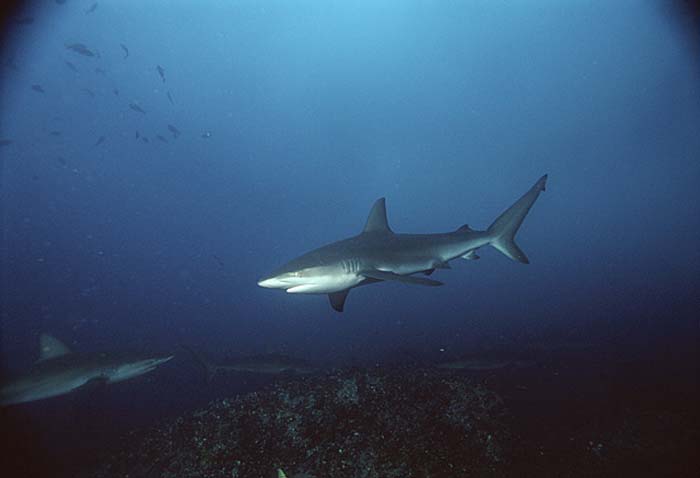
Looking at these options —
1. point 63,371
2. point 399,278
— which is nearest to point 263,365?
point 63,371

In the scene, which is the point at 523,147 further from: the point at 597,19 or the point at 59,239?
the point at 59,239

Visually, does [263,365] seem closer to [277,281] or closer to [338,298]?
[338,298]

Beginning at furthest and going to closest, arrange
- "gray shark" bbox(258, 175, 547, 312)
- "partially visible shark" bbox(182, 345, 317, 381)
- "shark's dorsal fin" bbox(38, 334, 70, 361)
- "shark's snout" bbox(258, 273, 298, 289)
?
"partially visible shark" bbox(182, 345, 317, 381)
"shark's dorsal fin" bbox(38, 334, 70, 361)
"gray shark" bbox(258, 175, 547, 312)
"shark's snout" bbox(258, 273, 298, 289)

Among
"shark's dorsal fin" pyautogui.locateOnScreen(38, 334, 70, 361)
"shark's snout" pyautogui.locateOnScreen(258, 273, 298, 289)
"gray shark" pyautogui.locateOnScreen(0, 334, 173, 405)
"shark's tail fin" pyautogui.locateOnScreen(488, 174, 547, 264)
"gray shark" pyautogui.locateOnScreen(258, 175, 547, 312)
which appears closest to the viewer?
"shark's snout" pyautogui.locateOnScreen(258, 273, 298, 289)

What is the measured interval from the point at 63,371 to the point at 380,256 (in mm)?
8126

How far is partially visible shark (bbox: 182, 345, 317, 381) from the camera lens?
384 inches

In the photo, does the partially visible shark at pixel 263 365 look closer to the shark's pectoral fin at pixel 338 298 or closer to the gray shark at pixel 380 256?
the shark's pectoral fin at pixel 338 298

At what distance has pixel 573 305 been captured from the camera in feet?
87.9

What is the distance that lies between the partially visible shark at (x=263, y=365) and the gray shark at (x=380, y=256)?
5014 millimetres

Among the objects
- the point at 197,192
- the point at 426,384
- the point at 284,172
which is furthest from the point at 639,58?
the point at 197,192

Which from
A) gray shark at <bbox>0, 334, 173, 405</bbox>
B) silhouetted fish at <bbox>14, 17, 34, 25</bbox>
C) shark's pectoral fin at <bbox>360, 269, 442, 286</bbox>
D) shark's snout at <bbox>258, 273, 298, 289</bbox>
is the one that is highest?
silhouetted fish at <bbox>14, 17, 34, 25</bbox>

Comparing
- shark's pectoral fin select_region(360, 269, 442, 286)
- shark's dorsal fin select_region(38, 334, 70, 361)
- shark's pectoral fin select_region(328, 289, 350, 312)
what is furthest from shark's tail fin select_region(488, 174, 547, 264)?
shark's dorsal fin select_region(38, 334, 70, 361)

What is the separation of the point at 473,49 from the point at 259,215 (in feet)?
324

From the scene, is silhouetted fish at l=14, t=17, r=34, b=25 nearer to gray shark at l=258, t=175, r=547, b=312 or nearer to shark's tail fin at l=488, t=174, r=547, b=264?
gray shark at l=258, t=175, r=547, b=312
